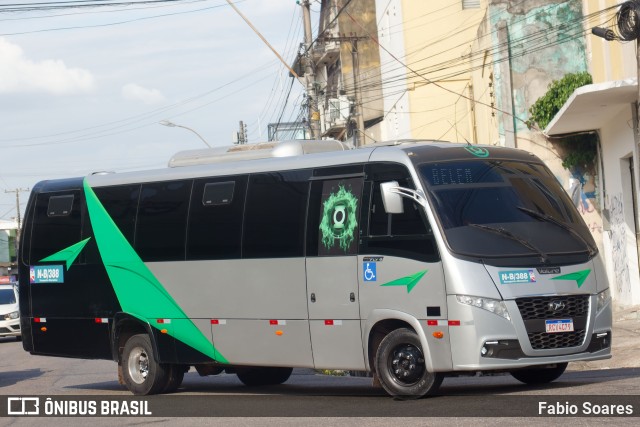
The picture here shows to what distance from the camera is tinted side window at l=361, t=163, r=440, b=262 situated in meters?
12.3

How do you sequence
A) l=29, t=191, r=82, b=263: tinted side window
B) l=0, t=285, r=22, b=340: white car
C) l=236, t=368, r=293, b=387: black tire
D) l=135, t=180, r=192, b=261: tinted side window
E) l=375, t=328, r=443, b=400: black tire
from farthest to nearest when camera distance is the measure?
l=0, t=285, r=22, b=340: white car, l=29, t=191, r=82, b=263: tinted side window, l=236, t=368, r=293, b=387: black tire, l=135, t=180, r=192, b=261: tinted side window, l=375, t=328, r=443, b=400: black tire

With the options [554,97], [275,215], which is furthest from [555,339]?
[554,97]

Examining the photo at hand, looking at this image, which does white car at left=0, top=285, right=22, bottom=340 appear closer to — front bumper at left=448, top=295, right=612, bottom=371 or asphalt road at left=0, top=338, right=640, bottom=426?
asphalt road at left=0, top=338, right=640, bottom=426

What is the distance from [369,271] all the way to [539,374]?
8.33ft

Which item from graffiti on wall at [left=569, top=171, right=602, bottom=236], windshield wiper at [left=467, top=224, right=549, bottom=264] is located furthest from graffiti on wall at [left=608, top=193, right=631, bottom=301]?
windshield wiper at [left=467, top=224, right=549, bottom=264]

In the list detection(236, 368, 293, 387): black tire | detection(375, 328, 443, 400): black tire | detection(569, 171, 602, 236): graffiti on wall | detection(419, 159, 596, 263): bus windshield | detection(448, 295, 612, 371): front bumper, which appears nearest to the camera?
detection(448, 295, 612, 371): front bumper

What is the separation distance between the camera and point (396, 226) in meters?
12.6

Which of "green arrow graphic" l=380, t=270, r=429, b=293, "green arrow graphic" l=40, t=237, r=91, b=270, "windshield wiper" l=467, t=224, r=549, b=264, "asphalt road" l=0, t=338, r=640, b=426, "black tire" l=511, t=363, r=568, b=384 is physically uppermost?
"green arrow graphic" l=40, t=237, r=91, b=270

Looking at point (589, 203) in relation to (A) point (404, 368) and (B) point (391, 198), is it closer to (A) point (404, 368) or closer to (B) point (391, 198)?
(B) point (391, 198)

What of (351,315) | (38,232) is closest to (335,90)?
(38,232)

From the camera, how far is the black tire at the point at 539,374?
44.1 feet

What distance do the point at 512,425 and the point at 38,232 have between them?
9.88 m

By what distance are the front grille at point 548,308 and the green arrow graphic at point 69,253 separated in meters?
7.32

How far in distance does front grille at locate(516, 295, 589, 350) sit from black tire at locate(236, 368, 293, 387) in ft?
18.2
